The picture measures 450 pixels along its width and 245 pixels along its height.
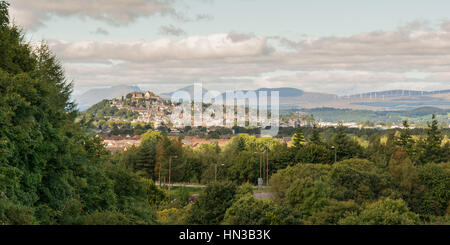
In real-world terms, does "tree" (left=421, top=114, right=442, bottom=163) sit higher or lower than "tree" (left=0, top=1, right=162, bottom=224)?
lower

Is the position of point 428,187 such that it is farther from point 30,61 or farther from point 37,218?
point 37,218

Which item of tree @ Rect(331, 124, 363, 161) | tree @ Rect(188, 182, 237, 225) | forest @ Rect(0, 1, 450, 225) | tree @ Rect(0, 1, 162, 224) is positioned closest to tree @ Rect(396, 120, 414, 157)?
forest @ Rect(0, 1, 450, 225)

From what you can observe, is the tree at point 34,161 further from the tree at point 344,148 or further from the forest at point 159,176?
the tree at point 344,148

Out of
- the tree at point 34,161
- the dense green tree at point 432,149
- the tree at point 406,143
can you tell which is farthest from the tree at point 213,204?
the dense green tree at point 432,149

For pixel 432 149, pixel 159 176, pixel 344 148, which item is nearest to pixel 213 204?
pixel 159 176

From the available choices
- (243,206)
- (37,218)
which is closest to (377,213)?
(243,206)

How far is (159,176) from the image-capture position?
3250 inches

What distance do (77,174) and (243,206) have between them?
424 inches

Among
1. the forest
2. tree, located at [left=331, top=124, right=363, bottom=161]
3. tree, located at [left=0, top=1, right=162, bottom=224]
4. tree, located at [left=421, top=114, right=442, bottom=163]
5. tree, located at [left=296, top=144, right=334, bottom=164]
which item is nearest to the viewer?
tree, located at [left=0, top=1, right=162, bottom=224]

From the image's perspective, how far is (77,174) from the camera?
23422 millimetres

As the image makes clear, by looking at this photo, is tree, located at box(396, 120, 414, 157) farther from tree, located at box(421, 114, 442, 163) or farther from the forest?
tree, located at box(421, 114, 442, 163)

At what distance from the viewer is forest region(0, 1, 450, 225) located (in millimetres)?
17062

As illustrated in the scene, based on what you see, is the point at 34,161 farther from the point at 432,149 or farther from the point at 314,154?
the point at 432,149
